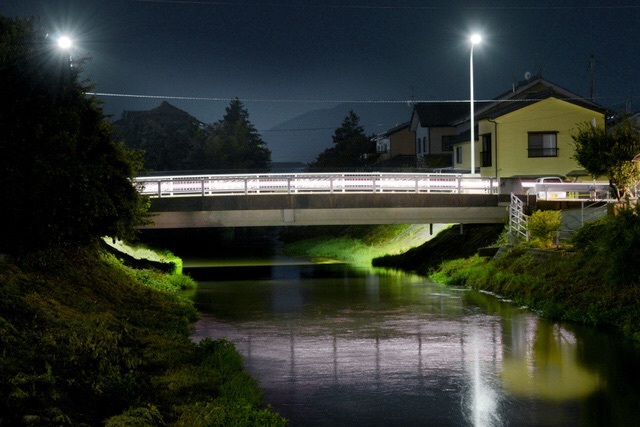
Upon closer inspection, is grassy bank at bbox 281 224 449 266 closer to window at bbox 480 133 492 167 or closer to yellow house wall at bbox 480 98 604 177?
window at bbox 480 133 492 167

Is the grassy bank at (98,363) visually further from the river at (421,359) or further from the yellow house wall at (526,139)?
the yellow house wall at (526,139)

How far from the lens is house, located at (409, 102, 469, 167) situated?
245 ft

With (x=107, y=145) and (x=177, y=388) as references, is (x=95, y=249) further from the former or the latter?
(x=177, y=388)

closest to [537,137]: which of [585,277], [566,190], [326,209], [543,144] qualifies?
[543,144]

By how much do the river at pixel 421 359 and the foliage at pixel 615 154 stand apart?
729cm

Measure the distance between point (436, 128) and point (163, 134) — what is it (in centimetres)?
3389

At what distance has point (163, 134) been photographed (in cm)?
9500

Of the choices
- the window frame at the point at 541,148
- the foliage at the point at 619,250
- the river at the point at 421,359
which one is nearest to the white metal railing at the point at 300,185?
the river at the point at 421,359

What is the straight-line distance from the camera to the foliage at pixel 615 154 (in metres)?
32.6

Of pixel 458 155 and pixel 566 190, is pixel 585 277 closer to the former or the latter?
pixel 566 190

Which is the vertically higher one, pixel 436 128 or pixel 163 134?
pixel 163 134

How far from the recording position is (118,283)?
78.6 feet

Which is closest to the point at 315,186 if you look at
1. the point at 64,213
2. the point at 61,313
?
the point at 64,213

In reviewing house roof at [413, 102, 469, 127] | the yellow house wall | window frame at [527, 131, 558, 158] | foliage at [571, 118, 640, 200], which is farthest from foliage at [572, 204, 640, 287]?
house roof at [413, 102, 469, 127]
